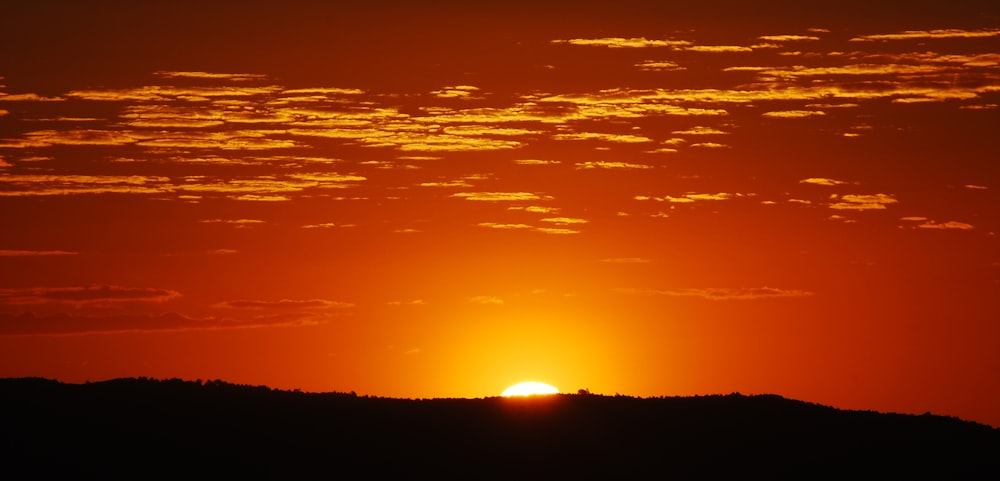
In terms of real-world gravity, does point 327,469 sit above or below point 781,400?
below

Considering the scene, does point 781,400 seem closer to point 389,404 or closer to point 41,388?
point 389,404

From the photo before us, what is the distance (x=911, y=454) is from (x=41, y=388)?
31167 millimetres

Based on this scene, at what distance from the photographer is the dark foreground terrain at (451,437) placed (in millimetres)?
53000

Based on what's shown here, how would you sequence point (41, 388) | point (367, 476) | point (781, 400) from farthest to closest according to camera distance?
point (781, 400), point (41, 388), point (367, 476)

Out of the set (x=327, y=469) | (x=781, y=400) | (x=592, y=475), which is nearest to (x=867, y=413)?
(x=781, y=400)

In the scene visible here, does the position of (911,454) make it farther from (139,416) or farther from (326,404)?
(139,416)

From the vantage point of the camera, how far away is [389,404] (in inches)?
2335

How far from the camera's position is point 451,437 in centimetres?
5678

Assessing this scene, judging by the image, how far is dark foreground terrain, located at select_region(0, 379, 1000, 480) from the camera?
53.0 metres

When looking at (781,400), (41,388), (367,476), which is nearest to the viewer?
(367,476)

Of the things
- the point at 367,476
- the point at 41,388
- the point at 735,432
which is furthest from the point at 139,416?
the point at 735,432

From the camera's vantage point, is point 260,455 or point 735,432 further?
point 735,432

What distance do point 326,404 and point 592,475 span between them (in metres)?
10.4

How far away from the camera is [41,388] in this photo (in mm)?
57031
